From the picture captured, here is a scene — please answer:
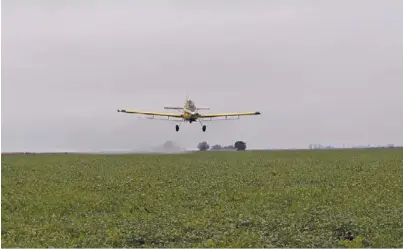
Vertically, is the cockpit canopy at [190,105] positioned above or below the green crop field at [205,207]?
above

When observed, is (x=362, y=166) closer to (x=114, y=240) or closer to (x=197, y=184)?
(x=197, y=184)

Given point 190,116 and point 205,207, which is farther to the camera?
point 190,116

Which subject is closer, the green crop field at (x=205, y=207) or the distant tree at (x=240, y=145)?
the green crop field at (x=205, y=207)

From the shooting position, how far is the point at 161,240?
2448 centimetres

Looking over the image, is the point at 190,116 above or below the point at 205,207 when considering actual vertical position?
above

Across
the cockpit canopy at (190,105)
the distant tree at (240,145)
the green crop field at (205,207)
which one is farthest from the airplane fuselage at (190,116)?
the distant tree at (240,145)

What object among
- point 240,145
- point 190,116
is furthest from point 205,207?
point 240,145

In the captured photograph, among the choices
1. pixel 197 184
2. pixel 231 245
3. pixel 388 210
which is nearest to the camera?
pixel 231 245

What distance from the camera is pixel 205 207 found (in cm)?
3212

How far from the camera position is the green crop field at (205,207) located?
2458cm

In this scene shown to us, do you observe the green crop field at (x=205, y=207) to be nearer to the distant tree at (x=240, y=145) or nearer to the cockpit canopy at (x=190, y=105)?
the cockpit canopy at (x=190, y=105)

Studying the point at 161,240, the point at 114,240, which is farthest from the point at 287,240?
the point at 114,240

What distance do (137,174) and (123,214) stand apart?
1622 centimetres

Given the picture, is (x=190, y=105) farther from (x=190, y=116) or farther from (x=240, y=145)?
(x=240, y=145)
